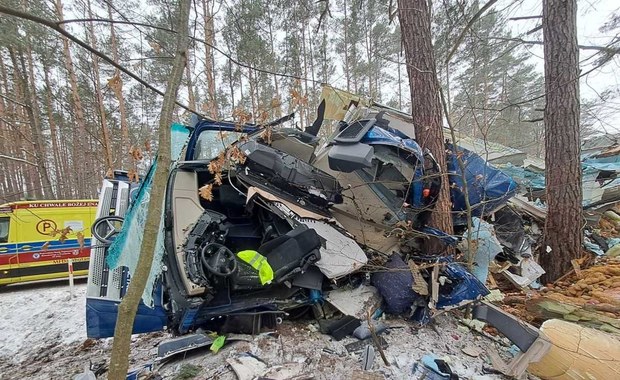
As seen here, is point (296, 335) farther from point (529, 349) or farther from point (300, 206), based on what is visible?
point (529, 349)

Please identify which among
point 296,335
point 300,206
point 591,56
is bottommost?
point 296,335

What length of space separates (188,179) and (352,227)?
2037 mm

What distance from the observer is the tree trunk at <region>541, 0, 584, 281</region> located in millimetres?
4211

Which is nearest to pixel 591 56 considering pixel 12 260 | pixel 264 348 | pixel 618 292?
pixel 618 292

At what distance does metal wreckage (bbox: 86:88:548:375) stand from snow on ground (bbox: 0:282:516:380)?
174mm

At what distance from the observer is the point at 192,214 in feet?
9.72

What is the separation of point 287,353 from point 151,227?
1574 millimetres

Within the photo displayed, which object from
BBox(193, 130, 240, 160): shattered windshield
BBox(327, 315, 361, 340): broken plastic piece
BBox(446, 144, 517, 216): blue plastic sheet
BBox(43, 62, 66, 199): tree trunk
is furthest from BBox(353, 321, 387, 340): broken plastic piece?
BBox(43, 62, 66, 199): tree trunk

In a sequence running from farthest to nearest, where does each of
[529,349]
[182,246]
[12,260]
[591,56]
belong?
[12,260] < [591,56] < [182,246] < [529,349]

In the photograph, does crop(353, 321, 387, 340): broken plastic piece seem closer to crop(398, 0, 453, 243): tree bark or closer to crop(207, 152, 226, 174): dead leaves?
crop(398, 0, 453, 243): tree bark

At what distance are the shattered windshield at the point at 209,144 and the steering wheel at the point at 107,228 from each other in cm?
107

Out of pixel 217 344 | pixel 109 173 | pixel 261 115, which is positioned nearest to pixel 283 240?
pixel 217 344

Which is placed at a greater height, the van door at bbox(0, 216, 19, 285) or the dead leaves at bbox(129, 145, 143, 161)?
the dead leaves at bbox(129, 145, 143, 161)

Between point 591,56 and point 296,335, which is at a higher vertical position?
point 591,56
